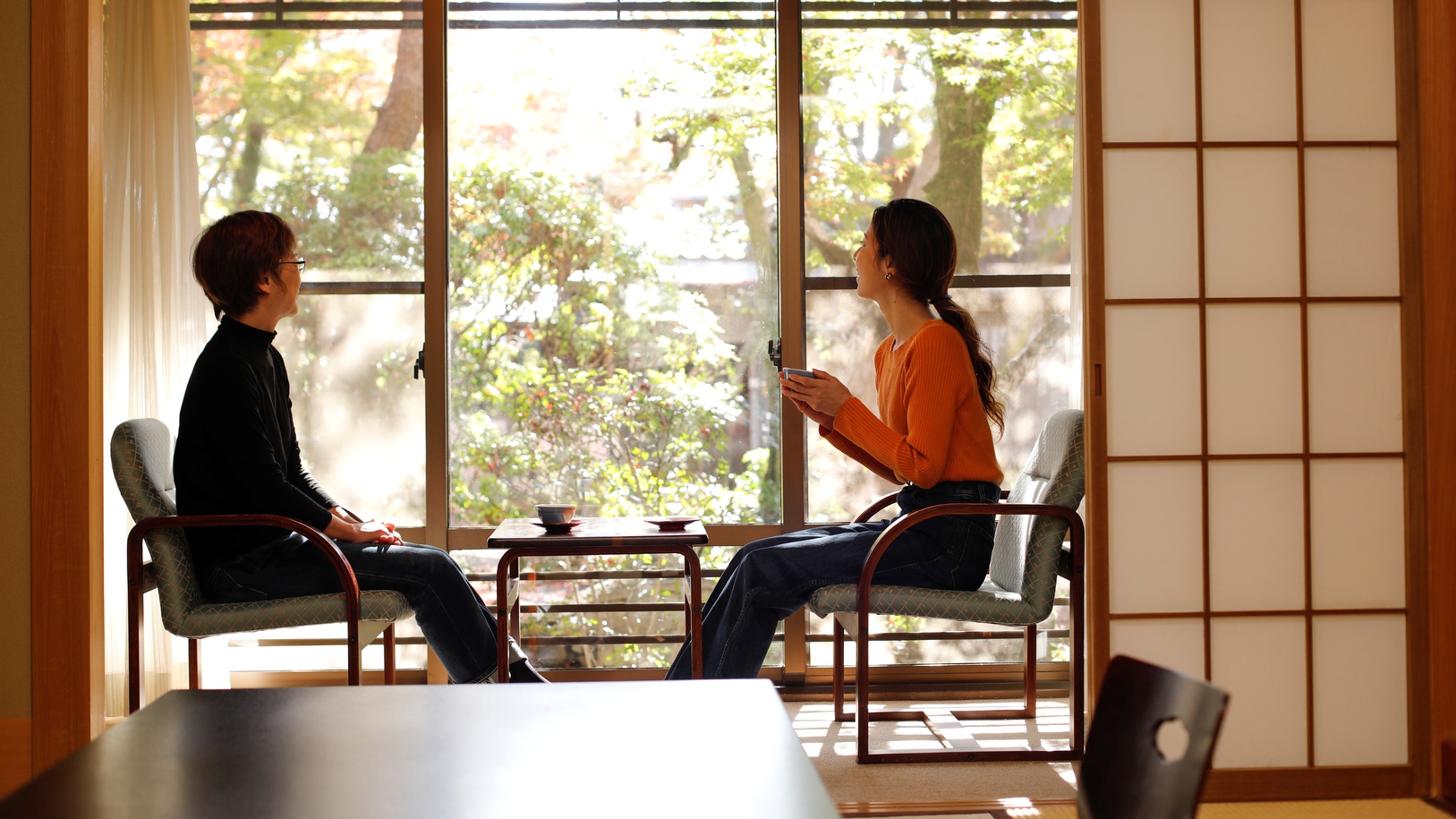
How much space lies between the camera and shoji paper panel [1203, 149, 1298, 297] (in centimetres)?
272

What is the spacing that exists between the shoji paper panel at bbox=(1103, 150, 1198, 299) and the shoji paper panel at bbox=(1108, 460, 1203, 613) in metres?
0.45

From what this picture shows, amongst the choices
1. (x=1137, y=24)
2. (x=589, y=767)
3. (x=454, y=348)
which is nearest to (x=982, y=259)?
(x=1137, y=24)

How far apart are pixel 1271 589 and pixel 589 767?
89.7 inches

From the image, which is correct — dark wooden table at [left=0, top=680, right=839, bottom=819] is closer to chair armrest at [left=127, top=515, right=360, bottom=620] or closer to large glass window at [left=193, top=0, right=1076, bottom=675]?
chair armrest at [left=127, top=515, right=360, bottom=620]

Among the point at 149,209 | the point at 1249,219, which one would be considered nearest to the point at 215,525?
the point at 149,209

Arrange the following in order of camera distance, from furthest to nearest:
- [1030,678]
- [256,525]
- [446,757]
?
[1030,678], [256,525], [446,757]

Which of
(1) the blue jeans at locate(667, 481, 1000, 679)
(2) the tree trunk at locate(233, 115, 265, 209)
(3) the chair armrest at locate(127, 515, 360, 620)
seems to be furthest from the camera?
(2) the tree trunk at locate(233, 115, 265, 209)

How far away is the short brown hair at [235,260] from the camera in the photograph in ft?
9.16

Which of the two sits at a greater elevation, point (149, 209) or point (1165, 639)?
point (149, 209)

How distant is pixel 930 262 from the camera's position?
2.89 metres

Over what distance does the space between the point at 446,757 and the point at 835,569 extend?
72.8 inches

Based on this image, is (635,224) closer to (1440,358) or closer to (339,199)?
(339,199)

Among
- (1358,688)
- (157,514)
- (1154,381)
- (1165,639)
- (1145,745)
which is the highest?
(1154,381)

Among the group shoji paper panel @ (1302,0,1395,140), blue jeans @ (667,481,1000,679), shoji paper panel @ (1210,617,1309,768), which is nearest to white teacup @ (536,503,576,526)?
blue jeans @ (667,481,1000,679)
